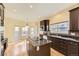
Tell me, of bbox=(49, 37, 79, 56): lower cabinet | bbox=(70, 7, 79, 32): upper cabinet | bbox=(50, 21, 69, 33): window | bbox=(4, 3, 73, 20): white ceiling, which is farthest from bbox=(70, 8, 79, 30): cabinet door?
bbox=(4, 3, 73, 20): white ceiling

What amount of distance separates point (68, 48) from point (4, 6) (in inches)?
78.6

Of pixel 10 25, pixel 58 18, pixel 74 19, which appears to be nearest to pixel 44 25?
pixel 58 18

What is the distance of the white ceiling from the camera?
2791 millimetres

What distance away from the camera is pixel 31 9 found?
2959 millimetres

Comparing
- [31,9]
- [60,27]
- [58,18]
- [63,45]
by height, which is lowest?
[63,45]

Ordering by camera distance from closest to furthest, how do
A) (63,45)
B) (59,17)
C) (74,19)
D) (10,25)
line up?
1. (10,25)
2. (59,17)
3. (74,19)
4. (63,45)

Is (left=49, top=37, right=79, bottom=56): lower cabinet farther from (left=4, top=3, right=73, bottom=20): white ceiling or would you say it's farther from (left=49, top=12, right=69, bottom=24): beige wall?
(left=4, top=3, right=73, bottom=20): white ceiling

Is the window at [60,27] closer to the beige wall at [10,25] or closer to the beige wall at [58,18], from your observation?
the beige wall at [58,18]

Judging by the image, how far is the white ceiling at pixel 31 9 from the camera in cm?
279

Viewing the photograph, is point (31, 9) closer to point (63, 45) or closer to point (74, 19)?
point (74, 19)

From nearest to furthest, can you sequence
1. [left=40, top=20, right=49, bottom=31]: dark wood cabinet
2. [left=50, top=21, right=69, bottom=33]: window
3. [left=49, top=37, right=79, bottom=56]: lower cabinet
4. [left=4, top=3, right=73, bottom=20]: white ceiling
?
[left=4, top=3, right=73, bottom=20]: white ceiling, [left=40, top=20, right=49, bottom=31]: dark wood cabinet, [left=50, top=21, right=69, bottom=33]: window, [left=49, top=37, right=79, bottom=56]: lower cabinet

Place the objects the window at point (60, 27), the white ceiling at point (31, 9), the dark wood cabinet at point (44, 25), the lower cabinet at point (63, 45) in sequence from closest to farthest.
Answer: the white ceiling at point (31, 9), the dark wood cabinet at point (44, 25), the window at point (60, 27), the lower cabinet at point (63, 45)

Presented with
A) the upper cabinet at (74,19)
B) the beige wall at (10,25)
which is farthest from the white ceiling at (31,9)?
the upper cabinet at (74,19)

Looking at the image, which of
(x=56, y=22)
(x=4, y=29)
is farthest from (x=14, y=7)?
(x=56, y=22)
